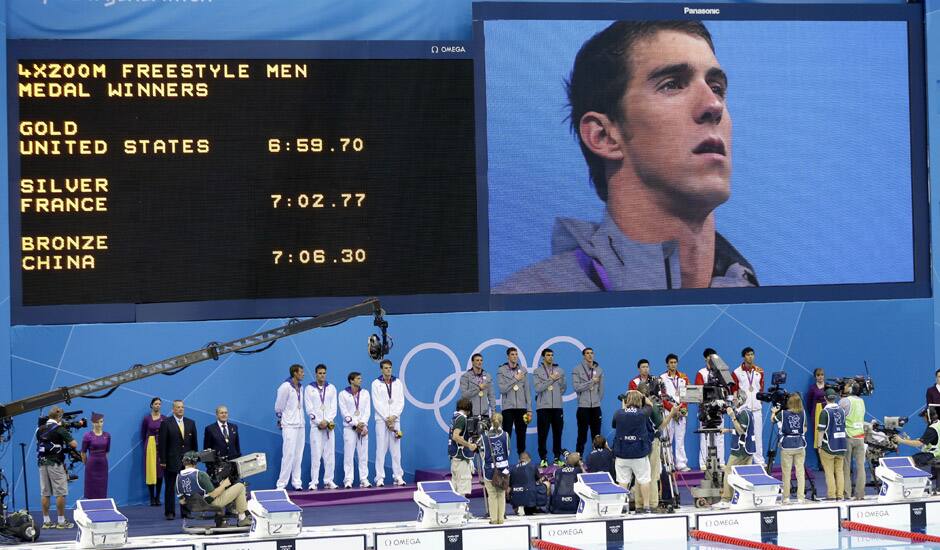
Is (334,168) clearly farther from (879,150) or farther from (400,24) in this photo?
(879,150)

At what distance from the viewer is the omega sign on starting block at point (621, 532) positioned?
18.7 meters

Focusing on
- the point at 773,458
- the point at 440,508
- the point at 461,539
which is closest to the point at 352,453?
the point at 440,508

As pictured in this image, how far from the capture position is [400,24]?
2328 cm

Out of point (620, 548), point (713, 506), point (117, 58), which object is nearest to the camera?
point (620, 548)

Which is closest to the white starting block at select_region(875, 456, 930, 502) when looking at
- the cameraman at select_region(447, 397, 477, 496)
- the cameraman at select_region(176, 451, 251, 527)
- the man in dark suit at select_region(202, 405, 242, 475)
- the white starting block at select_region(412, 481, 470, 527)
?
the cameraman at select_region(447, 397, 477, 496)

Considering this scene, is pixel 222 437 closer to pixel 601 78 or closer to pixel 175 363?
pixel 175 363

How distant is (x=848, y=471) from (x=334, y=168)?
8185 millimetres

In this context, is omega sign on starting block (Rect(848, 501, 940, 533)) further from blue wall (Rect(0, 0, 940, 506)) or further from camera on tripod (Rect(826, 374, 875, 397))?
blue wall (Rect(0, 0, 940, 506))

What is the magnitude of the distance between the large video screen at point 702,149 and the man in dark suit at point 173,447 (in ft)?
16.6

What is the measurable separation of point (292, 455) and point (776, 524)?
718 cm

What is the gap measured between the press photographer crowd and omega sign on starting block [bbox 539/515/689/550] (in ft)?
2.10

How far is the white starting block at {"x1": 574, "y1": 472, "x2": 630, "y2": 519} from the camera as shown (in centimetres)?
1908

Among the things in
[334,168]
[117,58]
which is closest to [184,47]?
[117,58]

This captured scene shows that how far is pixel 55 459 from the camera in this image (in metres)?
20.7
